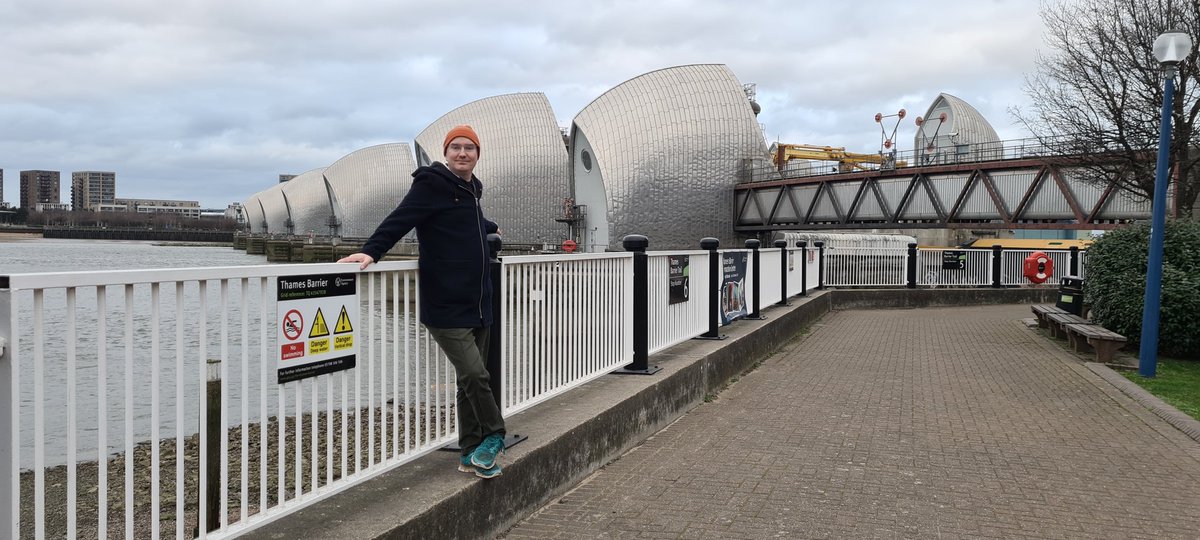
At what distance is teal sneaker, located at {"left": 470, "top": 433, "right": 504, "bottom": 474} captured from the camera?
12.0 ft

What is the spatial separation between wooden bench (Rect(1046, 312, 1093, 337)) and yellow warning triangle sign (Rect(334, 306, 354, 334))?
422 inches

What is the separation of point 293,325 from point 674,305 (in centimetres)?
509

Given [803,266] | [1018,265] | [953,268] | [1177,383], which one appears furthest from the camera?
[1018,265]

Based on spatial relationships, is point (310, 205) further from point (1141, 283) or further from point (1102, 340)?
point (1102, 340)

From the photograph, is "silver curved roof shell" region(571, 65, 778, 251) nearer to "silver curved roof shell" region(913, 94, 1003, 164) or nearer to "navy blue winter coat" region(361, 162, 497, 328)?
"silver curved roof shell" region(913, 94, 1003, 164)

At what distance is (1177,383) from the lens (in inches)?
→ 339

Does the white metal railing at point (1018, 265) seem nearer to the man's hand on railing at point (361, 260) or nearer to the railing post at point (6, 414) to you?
the man's hand on railing at point (361, 260)

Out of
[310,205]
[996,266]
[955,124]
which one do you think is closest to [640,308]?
[996,266]

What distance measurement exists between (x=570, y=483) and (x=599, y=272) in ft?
5.77

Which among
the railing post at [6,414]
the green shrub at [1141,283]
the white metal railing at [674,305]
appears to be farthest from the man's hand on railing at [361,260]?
the green shrub at [1141,283]

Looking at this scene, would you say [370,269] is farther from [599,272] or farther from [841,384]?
[841,384]

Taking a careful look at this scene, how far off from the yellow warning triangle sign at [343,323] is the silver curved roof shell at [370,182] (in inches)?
3422

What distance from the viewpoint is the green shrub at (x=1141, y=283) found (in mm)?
10398

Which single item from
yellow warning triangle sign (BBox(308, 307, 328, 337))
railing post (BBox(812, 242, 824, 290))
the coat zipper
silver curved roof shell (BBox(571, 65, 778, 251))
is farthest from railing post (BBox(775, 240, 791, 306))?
silver curved roof shell (BBox(571, 65, 778, 251))
